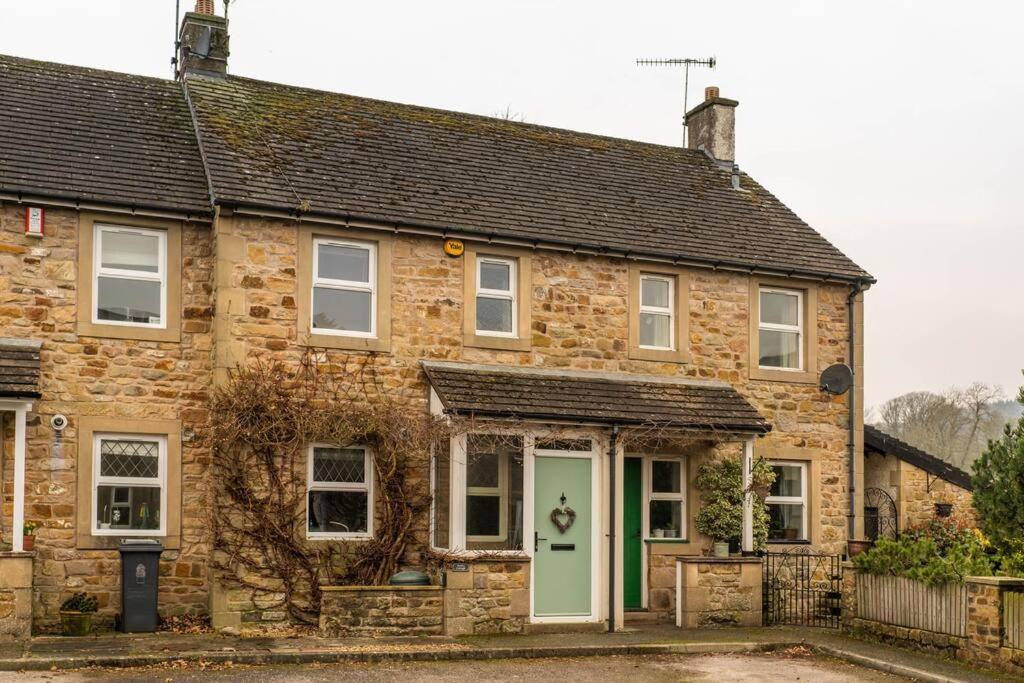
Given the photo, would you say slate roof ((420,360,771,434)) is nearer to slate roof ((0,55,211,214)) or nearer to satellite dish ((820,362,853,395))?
satellite dish ((820,362,853,395))

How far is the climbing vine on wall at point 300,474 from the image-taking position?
1563cm

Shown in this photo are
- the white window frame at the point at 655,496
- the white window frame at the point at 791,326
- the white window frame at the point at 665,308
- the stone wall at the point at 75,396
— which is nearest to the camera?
the stone wall at the point at 75,396

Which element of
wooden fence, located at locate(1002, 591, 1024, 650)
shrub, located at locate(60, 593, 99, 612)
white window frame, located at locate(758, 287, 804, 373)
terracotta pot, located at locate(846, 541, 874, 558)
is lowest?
shrub, located at locate(60, 593, 99, 612)

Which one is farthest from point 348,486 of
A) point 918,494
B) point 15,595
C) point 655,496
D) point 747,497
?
point 918,494

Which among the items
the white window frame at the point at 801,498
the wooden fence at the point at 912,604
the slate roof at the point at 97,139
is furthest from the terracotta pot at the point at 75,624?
the white window frame at the point at 801,498

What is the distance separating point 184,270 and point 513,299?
4495mm

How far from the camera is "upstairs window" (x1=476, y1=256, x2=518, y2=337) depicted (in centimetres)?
A: 1762

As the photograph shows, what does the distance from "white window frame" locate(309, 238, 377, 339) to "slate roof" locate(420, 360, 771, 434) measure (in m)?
0.95

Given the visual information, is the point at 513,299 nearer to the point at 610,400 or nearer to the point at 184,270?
the point at 610,400

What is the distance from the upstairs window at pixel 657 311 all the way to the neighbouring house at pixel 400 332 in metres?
0.04

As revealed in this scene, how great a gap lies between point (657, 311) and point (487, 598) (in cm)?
545

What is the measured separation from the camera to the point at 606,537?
54.4 feet

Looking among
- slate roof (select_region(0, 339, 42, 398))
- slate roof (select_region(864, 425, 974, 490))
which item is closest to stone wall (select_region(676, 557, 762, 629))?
slate roof (select_region(864, 425, 974, 490))

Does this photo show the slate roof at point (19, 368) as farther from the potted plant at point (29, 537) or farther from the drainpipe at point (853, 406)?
the drainpipe at point (853, 406)
